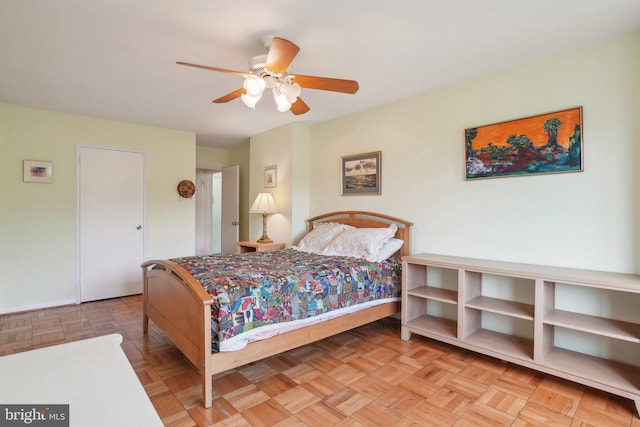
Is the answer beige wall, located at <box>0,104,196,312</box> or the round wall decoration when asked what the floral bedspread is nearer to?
the round wall decoration

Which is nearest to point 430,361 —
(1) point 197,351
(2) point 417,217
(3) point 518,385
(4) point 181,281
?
(3) point 518,385

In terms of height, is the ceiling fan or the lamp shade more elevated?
the ceiling fan

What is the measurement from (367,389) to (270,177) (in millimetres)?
3231

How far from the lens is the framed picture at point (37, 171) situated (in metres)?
3.71

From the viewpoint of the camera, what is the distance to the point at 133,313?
369cm

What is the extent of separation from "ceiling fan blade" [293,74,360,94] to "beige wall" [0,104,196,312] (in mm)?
3214

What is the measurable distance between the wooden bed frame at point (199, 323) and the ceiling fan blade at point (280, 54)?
1403 mm

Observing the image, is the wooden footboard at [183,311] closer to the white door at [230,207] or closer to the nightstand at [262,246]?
the nightstand at [262,246]

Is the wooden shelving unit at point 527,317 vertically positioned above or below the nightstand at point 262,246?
below

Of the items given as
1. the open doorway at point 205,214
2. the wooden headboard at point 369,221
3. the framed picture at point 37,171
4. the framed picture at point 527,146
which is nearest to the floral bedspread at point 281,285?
the wooden headboard at point 369,221

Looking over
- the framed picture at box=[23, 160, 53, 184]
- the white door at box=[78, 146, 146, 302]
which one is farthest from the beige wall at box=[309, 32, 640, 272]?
the framed picture at box=[23, 160, 53, 184]

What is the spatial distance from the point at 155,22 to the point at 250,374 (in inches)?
93.7

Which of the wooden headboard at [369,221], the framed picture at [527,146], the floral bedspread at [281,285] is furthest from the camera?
the wooden headboard at [369,221]

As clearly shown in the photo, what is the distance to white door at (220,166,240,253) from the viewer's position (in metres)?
5.64
